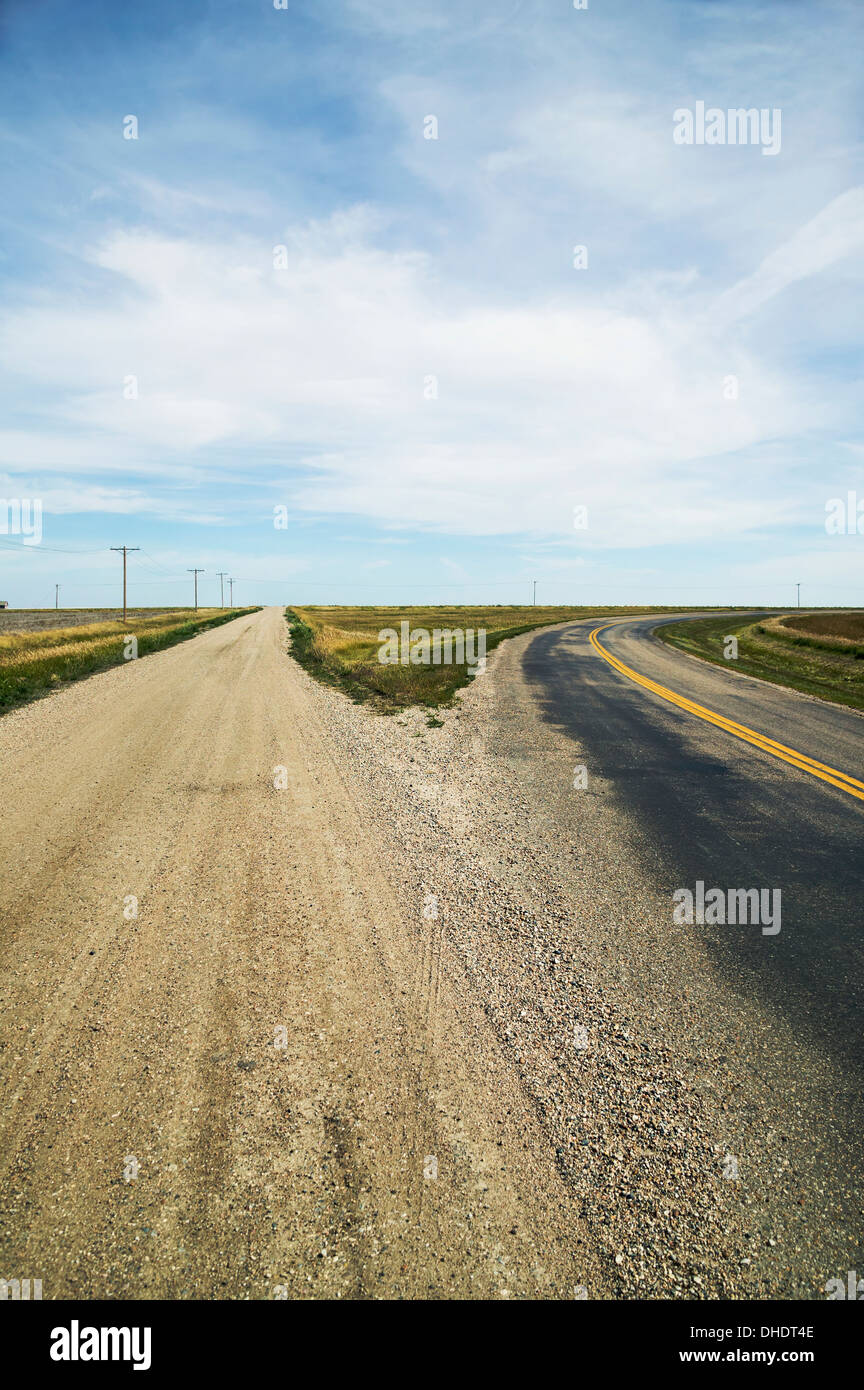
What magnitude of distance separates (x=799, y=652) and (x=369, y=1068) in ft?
95.8

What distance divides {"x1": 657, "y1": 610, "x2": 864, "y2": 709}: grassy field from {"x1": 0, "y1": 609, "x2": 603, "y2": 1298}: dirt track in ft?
47.2

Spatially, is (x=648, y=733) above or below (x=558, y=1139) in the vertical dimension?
above

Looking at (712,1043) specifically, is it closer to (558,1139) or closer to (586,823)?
(558,1139)

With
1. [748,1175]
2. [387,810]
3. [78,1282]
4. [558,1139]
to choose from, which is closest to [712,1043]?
[748,1175]

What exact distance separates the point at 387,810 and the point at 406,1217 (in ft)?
16.4

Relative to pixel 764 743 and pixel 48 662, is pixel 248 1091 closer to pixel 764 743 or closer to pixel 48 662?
pixel 764 743

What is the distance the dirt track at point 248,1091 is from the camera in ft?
8.30

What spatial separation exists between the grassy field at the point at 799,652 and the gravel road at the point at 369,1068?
13.0 metres

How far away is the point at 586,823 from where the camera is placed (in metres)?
7.29

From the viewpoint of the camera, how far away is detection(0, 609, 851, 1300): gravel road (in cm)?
255

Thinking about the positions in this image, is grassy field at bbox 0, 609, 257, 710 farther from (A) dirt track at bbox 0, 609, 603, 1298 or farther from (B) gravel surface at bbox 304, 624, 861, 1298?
(B) gravel surface at bbox 304, 624, 861, 1298

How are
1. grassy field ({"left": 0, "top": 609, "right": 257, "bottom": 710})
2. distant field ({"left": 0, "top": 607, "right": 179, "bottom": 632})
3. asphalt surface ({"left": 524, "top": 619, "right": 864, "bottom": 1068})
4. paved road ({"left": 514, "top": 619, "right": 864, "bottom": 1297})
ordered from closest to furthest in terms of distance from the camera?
paved road ({"left": 514, "top": 619, "right": 864, "bottom": 1297}) < asphalt surface ({"left": 524, "top": 619, "right": 864, "bottom": 1068}) < grassy field ({"left": 0, "top": 609, "right": 257, "bottom": 710}) < distant field ({"left": 0, "top": 607, "right": 179, "bottom": 632})

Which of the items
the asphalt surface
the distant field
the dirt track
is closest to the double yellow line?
the asphalt surface
